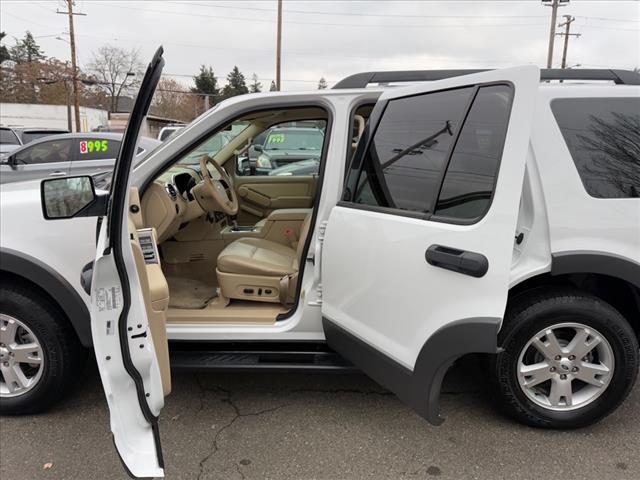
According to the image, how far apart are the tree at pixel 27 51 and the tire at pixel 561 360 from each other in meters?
76.8

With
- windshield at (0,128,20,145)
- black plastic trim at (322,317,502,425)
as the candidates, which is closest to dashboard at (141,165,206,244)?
black plastic trim at (322,317,502,425)

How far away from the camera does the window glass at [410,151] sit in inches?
83.5

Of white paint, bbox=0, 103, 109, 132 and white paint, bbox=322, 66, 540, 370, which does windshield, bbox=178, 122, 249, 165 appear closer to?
white paint, bbox=322, 66, 540, 370

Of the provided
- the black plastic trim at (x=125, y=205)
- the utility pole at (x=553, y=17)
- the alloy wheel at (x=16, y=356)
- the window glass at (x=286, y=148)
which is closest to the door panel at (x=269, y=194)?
the window glass at (x=286, y=148)

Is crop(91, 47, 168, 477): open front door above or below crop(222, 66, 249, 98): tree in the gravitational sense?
below

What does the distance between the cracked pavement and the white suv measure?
6.6 inches

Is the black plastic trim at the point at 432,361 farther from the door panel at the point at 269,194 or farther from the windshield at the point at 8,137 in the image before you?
the windshield at the point at 8,137

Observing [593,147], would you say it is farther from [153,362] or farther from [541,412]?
[153,362]

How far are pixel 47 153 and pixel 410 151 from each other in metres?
8.13

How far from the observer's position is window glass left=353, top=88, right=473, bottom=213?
2.12 metres

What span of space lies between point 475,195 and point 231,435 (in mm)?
1742

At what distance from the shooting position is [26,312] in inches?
96.7

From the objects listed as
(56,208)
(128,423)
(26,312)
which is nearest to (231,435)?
(128,423)

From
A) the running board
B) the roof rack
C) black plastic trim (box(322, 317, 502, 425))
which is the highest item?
the roof rack
